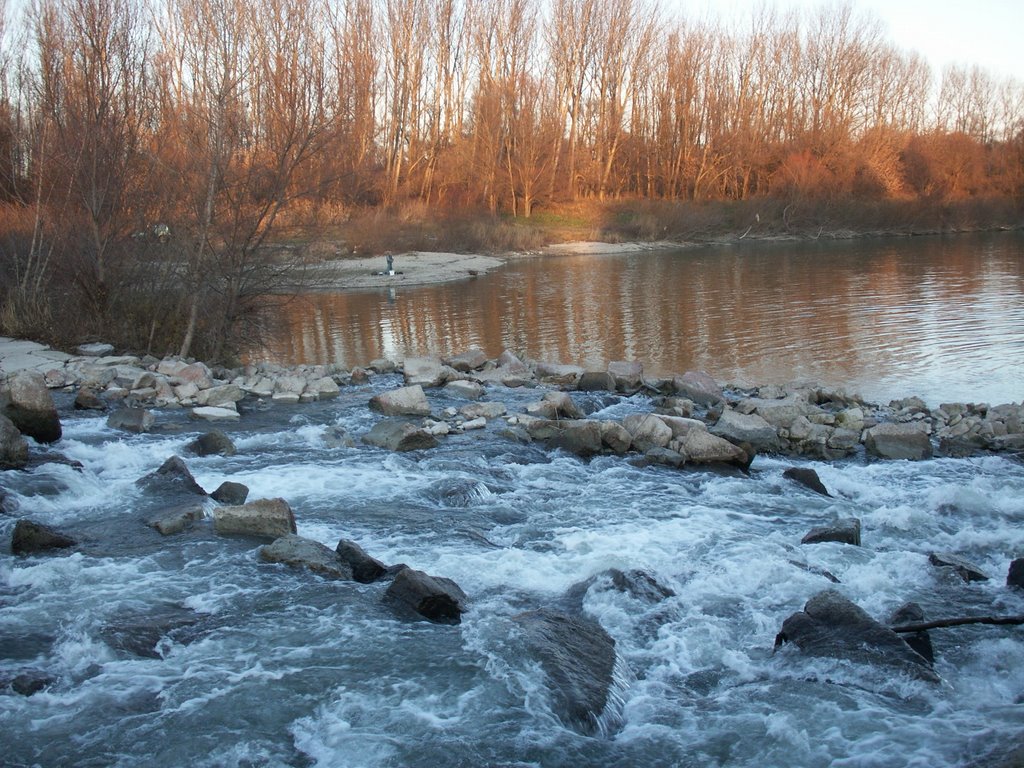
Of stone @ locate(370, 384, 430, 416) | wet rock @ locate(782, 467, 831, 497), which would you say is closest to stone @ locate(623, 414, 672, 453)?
wet rock @ locate(782, 467, 831, 497)

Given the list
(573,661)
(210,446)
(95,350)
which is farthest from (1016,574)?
(95,350)

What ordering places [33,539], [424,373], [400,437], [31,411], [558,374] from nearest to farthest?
[33,539], [31,411], [400,437], [424,373], [558,374]

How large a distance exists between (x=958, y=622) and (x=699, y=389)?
25.0 feet

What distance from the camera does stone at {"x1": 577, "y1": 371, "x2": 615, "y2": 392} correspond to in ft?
44.9

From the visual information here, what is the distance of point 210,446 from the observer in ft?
32.9

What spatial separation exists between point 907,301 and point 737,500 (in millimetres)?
18410

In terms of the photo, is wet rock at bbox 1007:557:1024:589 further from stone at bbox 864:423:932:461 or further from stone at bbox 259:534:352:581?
stone at bbox 259:534:352:581

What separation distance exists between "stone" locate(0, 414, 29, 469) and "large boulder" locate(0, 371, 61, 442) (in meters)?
0.66

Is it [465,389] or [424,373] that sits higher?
[424,373]

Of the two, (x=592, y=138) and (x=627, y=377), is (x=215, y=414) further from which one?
(x=592, y=138)

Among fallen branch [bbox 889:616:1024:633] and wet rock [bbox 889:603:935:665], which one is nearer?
wet rock [bbox 889:603:935:665]

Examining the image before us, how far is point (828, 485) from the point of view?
9000mm

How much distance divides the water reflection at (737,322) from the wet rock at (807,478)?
534 cm

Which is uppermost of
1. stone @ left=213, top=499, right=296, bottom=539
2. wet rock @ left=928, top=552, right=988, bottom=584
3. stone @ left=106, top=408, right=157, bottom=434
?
stone @ left=106, top=408, right=157, bottom=434
